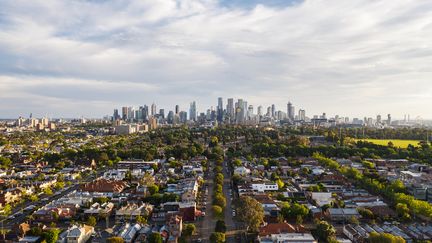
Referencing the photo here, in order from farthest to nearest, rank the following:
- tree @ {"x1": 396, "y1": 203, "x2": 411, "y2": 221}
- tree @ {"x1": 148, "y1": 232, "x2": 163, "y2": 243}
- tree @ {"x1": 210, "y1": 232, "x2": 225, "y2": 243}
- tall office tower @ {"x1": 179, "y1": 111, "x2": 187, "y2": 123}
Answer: tall office tower @ {"x1": 179, "y1": 111, "x2": 187, "y2": 123} → tree @ {"x1": 396, "y1": 203, "x2": 411, "y2": 221} → tree @ {"x1": 210, "y1": 232, "x2": 225, "y2": 243} → tree @ {"x1": 148, "y1": 232, "x2": 163, "y2": 243}

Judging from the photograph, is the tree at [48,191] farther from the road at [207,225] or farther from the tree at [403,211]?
the tree at [403,211]

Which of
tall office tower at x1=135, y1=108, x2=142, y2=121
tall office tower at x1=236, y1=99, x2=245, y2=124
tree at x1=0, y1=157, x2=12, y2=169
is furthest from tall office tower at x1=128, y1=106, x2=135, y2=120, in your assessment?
tree at x1=0, y1=157, x2=12, y2=169

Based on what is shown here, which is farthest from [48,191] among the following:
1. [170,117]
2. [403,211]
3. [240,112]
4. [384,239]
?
[170,117]

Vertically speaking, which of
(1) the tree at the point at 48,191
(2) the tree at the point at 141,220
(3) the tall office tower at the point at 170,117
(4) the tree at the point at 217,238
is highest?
(3) the tall office tower at the point at 170,117

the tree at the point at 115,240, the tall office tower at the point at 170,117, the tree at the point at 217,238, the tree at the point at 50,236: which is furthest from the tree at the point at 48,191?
the tall office tower at the point at 170,117

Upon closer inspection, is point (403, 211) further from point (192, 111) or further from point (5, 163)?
point (192, 111)

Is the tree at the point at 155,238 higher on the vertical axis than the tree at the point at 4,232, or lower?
higher

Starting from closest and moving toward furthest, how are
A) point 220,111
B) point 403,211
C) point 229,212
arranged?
point 403,211 → point 229,212 → point 220,111

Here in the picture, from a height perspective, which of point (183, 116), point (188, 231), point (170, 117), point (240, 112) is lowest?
point (188, 231)

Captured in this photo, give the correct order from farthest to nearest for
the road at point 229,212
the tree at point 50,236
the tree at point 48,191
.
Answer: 1. the tree at point 48,191
2. the road at point 229,212
3. the tree at point 50,236

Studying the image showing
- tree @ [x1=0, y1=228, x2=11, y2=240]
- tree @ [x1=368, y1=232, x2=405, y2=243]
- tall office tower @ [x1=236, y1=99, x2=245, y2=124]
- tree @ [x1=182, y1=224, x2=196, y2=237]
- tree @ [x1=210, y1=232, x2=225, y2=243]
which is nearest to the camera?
tree @ [x1=368, y1=232, x2=405, y2=243]

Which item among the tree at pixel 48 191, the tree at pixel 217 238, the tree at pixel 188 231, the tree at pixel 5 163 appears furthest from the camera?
the tree at pixel 5 163

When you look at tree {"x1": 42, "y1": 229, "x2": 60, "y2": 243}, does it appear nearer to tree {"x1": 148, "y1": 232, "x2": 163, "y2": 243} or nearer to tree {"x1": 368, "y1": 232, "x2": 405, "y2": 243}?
tree {"x1": 148, "y1": 232, "x2": 163, "y2": 243}

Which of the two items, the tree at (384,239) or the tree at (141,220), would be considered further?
the tree at (141,220)
